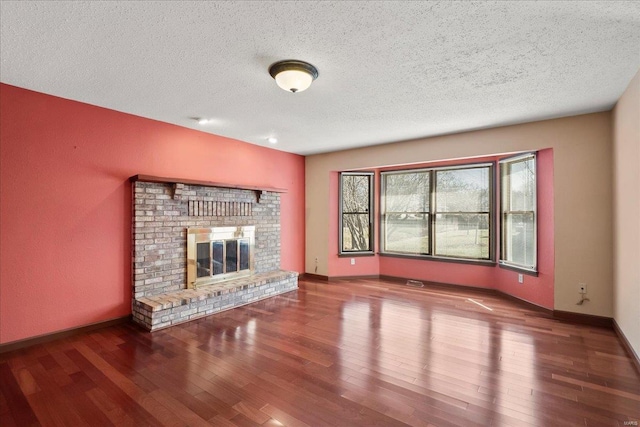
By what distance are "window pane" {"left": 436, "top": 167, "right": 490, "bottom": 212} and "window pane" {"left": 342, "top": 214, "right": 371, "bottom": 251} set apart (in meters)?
1.46

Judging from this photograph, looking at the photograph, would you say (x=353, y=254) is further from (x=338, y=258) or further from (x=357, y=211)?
(x=357, y=211)

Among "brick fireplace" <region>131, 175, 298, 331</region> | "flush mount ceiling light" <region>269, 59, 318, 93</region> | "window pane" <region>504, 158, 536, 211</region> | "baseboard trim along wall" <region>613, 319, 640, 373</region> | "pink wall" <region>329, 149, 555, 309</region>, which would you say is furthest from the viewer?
"window pane" <region>504, 158, 536, 211</region>

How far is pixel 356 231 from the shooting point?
6.24 meters

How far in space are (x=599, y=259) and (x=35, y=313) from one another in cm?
624

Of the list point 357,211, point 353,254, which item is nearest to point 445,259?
point 353,254

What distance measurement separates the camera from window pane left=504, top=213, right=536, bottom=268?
435 cm

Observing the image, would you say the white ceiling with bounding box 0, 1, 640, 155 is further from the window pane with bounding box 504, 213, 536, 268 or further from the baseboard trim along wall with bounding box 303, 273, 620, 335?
the baseboard trim along wall with bounding box 303, 273, 620, 335

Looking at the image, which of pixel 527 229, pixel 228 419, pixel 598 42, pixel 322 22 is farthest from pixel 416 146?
pixel 228 419

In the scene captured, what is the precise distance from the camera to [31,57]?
2.38 meters

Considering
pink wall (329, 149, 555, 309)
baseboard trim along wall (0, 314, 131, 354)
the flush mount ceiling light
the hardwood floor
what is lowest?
the hardwood floor

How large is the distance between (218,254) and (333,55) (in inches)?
130

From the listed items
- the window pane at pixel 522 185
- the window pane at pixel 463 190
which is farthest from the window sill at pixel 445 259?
the window pane at pixel 522 185

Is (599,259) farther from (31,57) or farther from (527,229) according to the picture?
(31,57)

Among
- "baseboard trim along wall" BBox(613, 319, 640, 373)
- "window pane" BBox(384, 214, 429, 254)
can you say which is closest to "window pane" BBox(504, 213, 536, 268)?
"baseboard trim along wall" BBox(613, 319, 640, 373)
